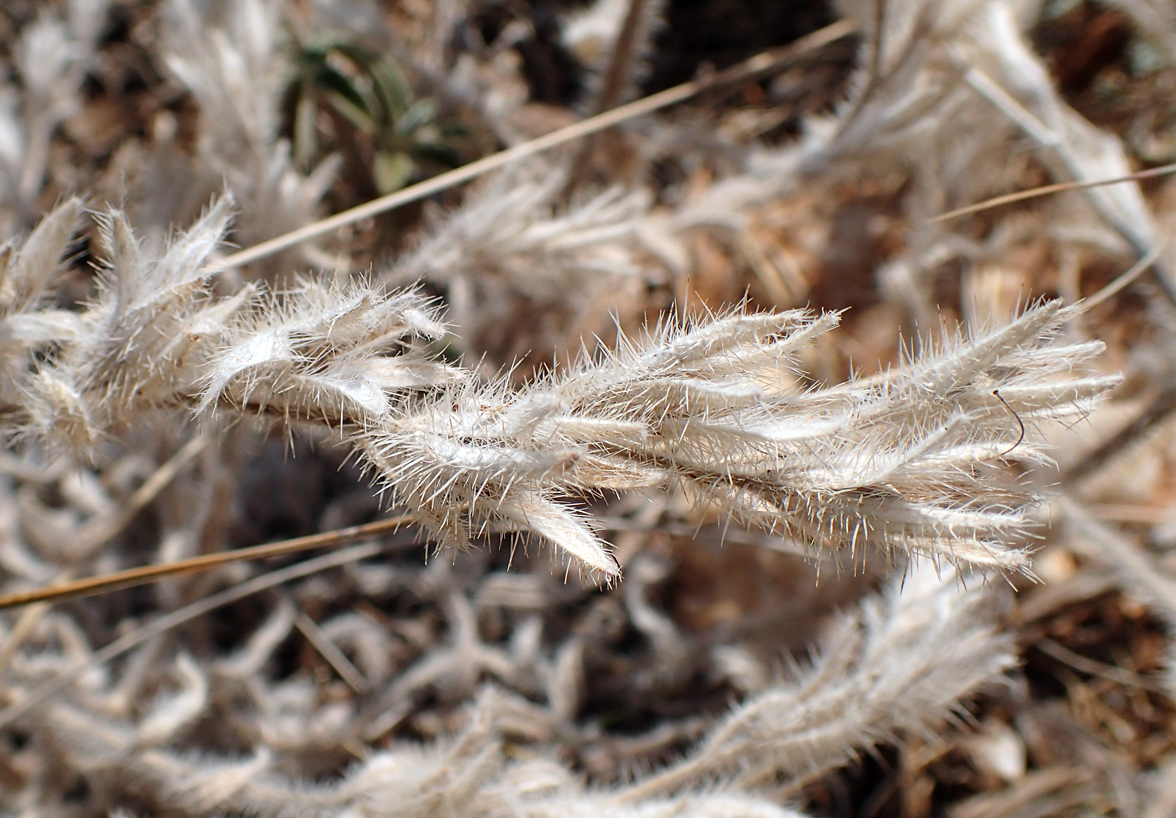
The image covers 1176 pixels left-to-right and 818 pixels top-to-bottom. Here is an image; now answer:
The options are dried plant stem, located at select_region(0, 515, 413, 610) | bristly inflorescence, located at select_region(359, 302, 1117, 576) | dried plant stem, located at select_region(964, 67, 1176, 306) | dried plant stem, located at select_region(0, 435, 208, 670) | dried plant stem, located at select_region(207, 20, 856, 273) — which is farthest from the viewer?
dried plant stem, located at select_region(964, 67, 1176, 306)

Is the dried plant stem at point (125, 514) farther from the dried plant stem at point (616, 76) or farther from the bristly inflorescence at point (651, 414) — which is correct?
the dried plant stem at point (616, 76)

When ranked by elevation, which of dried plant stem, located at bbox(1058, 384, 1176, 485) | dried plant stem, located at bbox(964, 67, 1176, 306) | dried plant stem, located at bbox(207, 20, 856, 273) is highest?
dried plant stem, located at bbox(964, 67, 1176, 306)

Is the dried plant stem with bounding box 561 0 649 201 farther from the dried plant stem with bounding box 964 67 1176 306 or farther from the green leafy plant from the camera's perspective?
the dried plant stem with bounding box 964 67 1176 306

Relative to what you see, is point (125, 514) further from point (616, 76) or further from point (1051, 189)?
point (1051, 189)

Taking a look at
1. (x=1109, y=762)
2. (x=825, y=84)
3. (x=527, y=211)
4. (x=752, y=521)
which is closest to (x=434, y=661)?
(x=527, y=211)

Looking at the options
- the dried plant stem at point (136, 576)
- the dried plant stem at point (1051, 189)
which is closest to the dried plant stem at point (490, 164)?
the dried plant stem at point (136, 576)

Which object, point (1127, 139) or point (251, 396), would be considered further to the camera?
point (1127, 139)

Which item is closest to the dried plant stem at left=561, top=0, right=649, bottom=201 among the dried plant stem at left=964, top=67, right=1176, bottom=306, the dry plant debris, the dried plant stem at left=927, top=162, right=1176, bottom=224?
the dry plant debris

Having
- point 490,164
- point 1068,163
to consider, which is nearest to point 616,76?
point 490,164

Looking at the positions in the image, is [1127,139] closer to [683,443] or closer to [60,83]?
[683,443]

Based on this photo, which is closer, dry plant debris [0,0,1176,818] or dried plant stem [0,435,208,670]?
dry plant debris [0,0,1176,818]
